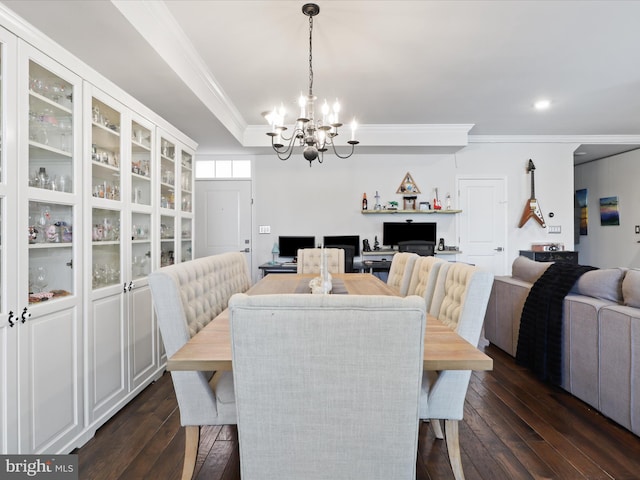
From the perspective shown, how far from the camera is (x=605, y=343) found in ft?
7.04

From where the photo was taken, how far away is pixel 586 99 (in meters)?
4.02

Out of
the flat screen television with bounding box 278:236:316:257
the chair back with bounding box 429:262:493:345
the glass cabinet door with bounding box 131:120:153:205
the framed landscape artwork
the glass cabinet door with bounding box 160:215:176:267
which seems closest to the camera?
the chair back with bounding box 429:262:493:345

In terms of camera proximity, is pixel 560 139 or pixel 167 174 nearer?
pixel 167 174

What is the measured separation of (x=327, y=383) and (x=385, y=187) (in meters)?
4.87

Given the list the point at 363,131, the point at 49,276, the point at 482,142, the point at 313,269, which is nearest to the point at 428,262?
the point at 313,269

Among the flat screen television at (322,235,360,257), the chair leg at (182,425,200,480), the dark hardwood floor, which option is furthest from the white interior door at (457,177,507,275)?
the chair leg at (182,425,200,480)

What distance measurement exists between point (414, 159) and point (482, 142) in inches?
44.1

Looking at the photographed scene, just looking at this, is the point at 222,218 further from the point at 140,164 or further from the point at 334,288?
the point at 334,288

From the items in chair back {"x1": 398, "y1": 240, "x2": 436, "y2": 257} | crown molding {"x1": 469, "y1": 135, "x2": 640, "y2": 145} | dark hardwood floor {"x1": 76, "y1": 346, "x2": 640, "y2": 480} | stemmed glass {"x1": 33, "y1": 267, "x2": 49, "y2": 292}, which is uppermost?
crown molding {"x1": 469, "y1": 135, "x2": 640, "y2": 145}

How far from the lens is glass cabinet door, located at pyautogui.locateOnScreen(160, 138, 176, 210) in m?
3.19

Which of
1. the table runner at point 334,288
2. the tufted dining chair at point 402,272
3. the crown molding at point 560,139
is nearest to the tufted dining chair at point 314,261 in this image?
the tufted dining chair at point 402,272

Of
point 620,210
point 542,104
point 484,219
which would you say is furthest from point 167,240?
point 620,210

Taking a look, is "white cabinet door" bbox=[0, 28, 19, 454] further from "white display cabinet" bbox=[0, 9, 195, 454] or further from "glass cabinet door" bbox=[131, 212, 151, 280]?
"glass cabinet door" bbox=[131, 212, 151, 280]
